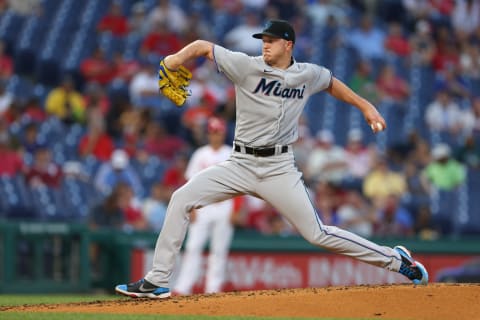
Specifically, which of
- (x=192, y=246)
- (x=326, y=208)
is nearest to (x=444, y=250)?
(x=326, y=208)

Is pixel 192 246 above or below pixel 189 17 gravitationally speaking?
below

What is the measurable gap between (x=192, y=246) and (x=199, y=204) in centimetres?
416

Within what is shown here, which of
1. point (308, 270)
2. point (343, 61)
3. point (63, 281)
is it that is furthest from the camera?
point (343, 61)

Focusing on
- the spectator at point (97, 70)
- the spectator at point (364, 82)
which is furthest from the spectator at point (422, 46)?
the spectator at point (97, 70)

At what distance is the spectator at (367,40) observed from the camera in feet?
61.6

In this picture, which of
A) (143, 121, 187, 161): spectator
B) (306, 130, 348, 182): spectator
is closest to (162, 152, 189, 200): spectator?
(143, 121, 187, 161): spectator

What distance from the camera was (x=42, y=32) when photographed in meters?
16.4

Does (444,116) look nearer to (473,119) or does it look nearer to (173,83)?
(473,119)

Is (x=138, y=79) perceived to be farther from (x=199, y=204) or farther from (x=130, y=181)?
(x=199, y=204)

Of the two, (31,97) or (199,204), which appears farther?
(31,97)

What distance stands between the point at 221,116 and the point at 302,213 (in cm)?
847

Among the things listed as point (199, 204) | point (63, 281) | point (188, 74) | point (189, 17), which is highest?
point (189, 17)

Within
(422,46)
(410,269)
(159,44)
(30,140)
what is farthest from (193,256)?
(422,46)

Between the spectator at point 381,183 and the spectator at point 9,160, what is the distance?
486 cm
